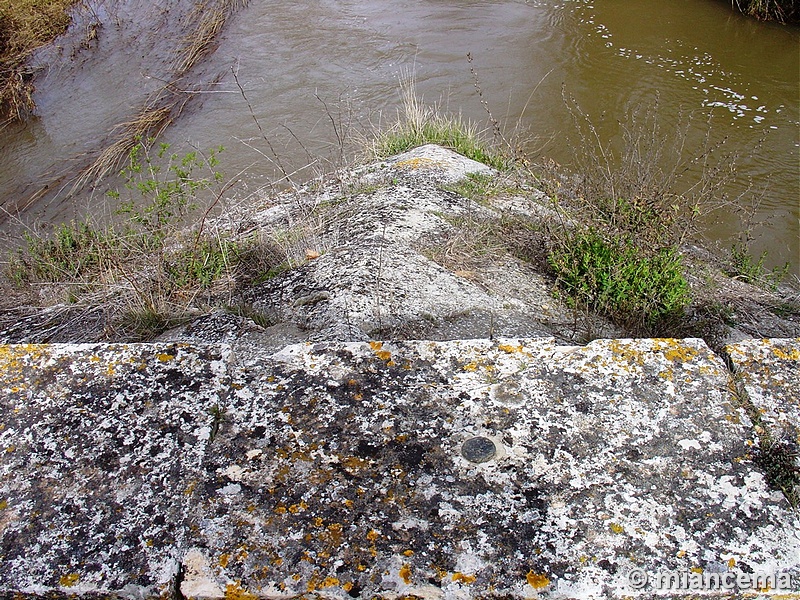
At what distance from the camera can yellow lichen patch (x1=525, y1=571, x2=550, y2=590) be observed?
54.7 inches

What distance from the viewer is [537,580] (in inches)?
55.1

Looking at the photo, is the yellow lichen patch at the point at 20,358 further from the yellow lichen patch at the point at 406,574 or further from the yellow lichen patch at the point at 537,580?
the yellow lichen patch at the point at 537,580

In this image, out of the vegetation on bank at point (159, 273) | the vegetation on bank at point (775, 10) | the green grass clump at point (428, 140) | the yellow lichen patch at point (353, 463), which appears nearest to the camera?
the yellow lichen patch at point (353, 463)

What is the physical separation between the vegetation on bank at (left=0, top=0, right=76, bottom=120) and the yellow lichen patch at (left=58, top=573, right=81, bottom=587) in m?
10.4

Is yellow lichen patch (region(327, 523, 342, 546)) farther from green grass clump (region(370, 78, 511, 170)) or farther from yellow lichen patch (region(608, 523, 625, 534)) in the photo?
green grass clump (region(370, 78, 511, 170))

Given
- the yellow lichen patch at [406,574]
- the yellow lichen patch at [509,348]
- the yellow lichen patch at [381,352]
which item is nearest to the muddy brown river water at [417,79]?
the yellow lichen patch at [509,348]

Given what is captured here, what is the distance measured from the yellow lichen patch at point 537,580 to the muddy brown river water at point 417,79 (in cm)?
564

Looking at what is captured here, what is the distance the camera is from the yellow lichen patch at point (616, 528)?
1479 millimetres

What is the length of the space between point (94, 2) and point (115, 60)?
2.54 m

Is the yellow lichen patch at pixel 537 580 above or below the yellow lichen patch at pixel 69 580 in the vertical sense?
below

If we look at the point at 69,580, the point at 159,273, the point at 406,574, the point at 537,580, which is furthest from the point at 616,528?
the point at 159,273

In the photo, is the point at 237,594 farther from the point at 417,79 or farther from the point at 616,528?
the point at 417,79

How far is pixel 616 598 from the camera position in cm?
138

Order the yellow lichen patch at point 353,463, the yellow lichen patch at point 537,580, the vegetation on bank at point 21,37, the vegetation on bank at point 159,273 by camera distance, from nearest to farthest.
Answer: the yellow lichen patch at point 537,580, the yellow lichen patch at point 353,463, the vegetation on bank at point 159,273, the vegetation on bank at point 21,37
